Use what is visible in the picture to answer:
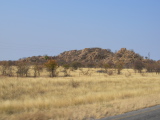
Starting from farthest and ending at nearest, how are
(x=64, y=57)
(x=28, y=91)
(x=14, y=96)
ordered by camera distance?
(x=64, y=57)
(x=28, y=91)
(x=14, y=96)

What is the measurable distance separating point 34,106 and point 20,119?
151 inches

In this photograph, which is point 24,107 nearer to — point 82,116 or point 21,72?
point 82,116

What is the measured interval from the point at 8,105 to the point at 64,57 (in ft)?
494

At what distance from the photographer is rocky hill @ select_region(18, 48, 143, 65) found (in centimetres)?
13741

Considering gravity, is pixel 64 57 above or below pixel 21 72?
above

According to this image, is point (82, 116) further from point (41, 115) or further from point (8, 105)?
point (8, 105)

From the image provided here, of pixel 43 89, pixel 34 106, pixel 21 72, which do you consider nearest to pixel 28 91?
pixel 43 89

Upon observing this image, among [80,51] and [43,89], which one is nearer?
[43,89]

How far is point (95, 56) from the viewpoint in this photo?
15038cm

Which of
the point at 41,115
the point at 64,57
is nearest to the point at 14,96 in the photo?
the point at 41,115

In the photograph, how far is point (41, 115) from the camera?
9992 mm

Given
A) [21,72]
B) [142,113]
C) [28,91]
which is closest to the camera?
[142,113]

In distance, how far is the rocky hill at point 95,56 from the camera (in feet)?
451

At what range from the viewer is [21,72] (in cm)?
4550
